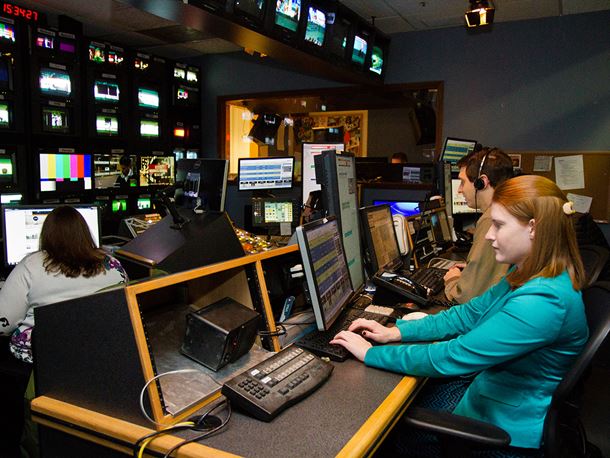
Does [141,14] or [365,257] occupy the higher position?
[141,14]

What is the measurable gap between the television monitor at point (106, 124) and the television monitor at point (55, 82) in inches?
16.5

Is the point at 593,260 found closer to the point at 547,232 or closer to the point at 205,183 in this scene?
the point at 547,232

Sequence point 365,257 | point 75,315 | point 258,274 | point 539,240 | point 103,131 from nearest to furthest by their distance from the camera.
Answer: point 75,315 < point 539,240 < point 258,274 < point 365,257 < point 103,131

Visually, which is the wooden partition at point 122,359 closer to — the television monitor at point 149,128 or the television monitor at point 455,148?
the television monitor at point 455,148

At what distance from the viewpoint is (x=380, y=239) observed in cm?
250

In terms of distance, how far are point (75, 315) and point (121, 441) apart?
0.97 feet

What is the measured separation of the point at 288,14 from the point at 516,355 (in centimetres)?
323

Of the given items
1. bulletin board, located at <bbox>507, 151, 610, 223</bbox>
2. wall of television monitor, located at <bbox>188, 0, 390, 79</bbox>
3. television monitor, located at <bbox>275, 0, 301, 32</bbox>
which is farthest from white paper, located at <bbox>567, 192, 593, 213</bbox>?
television monitor, located at <bbox>275, 0, 301, 32</bbox>

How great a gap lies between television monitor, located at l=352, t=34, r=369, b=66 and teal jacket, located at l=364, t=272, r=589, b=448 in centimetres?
386

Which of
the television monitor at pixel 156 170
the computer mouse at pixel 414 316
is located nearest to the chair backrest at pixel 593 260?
the computer mouse at pixel 414 316

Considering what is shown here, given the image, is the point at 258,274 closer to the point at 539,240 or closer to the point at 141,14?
the point at 539,240

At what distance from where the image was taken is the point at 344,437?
3.49 feet

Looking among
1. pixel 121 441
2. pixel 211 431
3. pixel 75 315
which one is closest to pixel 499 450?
pixel 211 431

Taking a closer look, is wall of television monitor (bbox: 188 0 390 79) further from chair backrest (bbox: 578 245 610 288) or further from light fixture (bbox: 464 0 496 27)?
chair backrest (bbox: 578 245 610 288)
